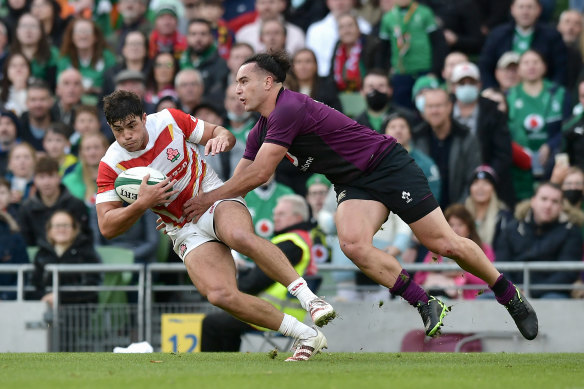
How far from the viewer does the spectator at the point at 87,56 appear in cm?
1672

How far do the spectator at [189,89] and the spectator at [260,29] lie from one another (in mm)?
1242

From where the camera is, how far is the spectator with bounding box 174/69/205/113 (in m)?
15.4

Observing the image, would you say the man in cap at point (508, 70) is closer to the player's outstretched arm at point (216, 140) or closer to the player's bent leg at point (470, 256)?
the player's bent leg at point (470, 256)

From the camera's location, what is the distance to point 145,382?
7461 millimetres

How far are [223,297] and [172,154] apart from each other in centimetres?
127

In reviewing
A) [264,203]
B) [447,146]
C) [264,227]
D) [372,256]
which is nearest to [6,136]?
[264,203]

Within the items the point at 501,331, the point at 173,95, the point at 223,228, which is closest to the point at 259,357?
the point at 223,228

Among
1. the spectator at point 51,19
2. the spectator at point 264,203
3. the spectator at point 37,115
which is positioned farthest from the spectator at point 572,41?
the spectator at point 51,19

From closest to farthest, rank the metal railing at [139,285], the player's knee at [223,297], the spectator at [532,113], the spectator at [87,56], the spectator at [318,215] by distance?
the player's knee at [223,297] → the metal railing at [139,285] → the spectator at [318,215] → the spectator at [532,113] → the spectator at [87,56]

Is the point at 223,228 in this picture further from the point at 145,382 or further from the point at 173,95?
the point at 173,95

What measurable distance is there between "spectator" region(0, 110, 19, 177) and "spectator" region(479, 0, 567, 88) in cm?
631

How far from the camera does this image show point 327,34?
16.6 meters

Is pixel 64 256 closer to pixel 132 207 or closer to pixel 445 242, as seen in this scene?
pixel 132 207

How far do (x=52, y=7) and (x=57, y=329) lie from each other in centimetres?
686
